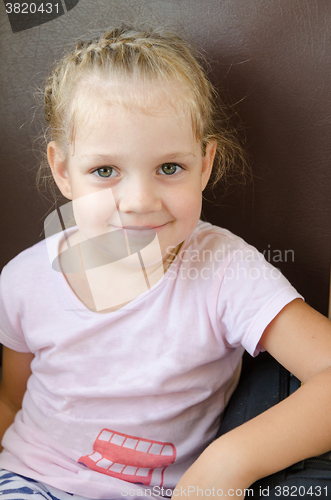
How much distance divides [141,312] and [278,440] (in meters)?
0.28

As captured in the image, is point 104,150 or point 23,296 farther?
point 23,296

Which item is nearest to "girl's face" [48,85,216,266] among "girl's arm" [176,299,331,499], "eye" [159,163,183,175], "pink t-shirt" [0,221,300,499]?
"eye" [159,163,183,175]

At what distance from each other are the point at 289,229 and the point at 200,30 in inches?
15.0

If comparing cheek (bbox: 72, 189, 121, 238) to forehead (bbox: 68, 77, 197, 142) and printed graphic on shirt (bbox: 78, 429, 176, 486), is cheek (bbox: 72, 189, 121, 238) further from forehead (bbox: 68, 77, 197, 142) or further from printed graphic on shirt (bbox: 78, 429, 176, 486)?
printed graphic on shirt (bbox: 78, 429, 176, 486)

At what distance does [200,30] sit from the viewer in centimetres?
76

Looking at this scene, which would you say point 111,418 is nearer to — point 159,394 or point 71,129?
point 159,394

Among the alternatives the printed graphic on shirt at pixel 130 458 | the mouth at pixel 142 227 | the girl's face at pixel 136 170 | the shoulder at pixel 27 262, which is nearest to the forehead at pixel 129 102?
the girl's face at pixel 136 170

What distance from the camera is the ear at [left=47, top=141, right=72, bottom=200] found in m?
0.72

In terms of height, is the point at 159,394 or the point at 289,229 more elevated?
the point at 289,229

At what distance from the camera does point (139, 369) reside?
0.71 metres

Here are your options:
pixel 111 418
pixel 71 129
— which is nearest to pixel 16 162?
pixel 71 129

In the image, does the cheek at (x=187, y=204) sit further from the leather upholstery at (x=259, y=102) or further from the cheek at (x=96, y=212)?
the leather upholstery at (x=259, y=102)

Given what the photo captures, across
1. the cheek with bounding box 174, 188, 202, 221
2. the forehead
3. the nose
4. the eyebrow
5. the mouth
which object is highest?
the forehead

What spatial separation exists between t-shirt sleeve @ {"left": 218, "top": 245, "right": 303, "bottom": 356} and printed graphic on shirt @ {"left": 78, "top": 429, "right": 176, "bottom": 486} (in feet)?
0.67
